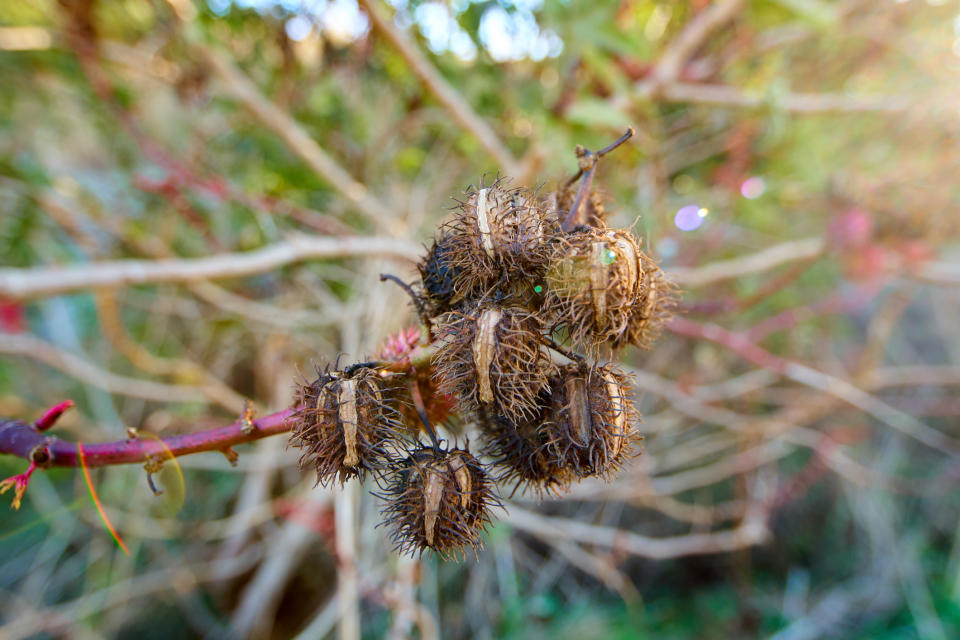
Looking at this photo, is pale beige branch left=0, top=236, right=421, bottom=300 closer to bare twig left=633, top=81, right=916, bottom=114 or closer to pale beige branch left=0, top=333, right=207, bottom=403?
pale beige branch left=0, top=333, right=207, bottom=403

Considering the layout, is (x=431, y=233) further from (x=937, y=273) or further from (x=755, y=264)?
(x=937, y=273)

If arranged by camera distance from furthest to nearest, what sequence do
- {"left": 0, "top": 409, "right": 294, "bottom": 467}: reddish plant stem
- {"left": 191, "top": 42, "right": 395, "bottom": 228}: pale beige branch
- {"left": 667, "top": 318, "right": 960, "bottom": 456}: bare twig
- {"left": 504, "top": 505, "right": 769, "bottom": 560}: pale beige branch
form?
1. {"left": 504, "top": 505, "right": 769, "bottom": 560}: pale beige branch
2. {"left": 191, "top": 42, "right": 395, "bottom": 228}: pale beige branch
3. {"left": 667, "top": 318, "right": 960, "bottom": 456}: bare twig
4. {"left": 0, "top": 409, "right": 294, "bottom": 467}: reddish plant stem

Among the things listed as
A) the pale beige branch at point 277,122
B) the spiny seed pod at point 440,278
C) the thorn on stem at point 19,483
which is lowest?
the thorn on stem at point 19,483

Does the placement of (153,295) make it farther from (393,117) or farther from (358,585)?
(358,585)

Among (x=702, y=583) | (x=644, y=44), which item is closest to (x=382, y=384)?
(x=644, y=44)

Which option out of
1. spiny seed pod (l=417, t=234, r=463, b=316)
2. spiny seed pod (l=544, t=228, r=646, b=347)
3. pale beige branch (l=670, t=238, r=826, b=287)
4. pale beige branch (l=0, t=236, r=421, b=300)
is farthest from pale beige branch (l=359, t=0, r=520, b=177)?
spiny seed pod (l=544, t=228, r=646, b=347)

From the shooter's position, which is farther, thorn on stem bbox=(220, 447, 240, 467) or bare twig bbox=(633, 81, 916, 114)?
bare twig bbox=(633, 81, 916, 114)

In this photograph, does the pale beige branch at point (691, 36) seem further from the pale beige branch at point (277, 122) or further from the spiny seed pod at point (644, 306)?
the spiny seed pod at point (644, 306)

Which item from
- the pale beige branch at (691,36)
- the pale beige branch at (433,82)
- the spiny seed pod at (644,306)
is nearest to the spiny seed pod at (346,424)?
the spiny seed pod at (644,306)
